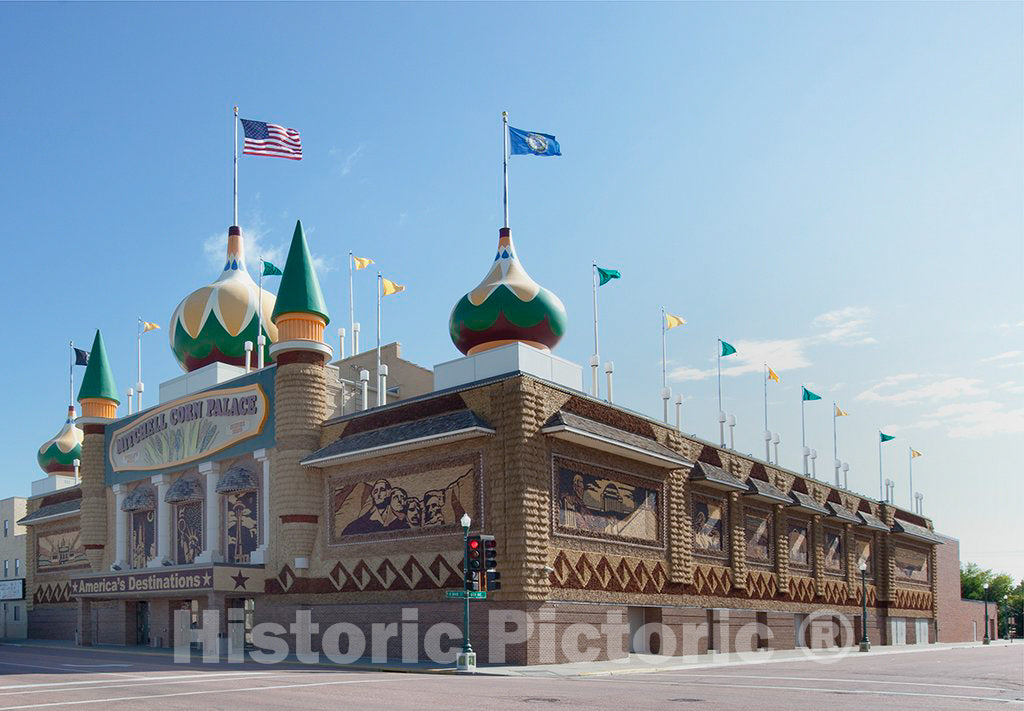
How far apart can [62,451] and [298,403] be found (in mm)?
33365

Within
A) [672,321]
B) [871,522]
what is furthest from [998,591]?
[672,321]

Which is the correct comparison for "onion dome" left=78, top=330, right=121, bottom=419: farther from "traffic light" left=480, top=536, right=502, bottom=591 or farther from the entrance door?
"traffic light" left=480, top=536, right=502, bottom=591

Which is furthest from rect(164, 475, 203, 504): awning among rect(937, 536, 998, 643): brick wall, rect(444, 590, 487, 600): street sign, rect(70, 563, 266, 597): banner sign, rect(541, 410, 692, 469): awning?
rect(937, 536, 998, 643): brick wall

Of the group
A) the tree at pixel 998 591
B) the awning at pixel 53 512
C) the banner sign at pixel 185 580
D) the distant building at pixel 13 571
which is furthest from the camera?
the tree at pixel 998 591

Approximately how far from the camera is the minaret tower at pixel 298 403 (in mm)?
42000

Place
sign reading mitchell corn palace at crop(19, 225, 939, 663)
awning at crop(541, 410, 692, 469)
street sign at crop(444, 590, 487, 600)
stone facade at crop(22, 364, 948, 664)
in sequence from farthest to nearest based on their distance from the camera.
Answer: sign reading mitchell corn palace at crop(19, 225, 939, 663), awning at crop(541, 410, 692, 469), stone facade at crop(22, 364, 948, 664), street sign at crop(444, 590, 487, 600)

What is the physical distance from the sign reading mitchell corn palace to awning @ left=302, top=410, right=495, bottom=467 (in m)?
0.12

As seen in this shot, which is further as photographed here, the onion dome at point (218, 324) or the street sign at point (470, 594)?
the onion dome at point (218, 324)

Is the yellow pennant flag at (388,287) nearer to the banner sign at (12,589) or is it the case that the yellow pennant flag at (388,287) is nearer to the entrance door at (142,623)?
the entrance door at (142,623)

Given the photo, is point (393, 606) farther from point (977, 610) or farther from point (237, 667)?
point (977, 610)

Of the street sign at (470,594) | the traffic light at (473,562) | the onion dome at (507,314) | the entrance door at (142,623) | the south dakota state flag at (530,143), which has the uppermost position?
the south dakota state flag at (530,143)

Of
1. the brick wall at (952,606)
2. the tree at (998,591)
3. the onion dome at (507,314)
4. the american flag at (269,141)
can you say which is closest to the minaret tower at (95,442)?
the american flag at (269,141)

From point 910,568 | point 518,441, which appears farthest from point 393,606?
point 910,568

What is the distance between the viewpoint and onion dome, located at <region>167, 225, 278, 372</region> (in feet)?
167
